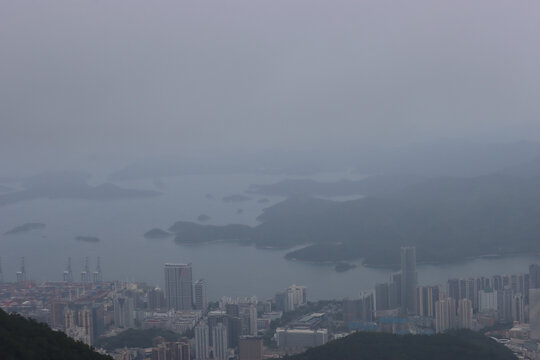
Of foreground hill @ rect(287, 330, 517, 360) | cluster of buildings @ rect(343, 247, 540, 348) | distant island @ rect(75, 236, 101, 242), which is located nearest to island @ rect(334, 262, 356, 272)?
cluster of buildings @ rect(343, 247, 540, 348)

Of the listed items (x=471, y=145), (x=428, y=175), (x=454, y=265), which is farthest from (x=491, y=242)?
(x=471, y=145)

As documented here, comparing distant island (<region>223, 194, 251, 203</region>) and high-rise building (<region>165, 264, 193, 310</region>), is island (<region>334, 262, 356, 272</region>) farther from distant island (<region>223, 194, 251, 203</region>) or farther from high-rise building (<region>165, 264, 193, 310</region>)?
distant island (<region>223, 194, 251, 203</region>)

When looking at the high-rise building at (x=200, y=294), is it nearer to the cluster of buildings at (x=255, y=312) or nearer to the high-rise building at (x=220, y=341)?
the cluster of buildings at (x=255, y=312)

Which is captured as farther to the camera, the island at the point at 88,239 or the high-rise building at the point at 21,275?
the island at the point at 88,239

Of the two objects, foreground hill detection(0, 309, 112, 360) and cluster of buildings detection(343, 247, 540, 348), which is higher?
foreground hill detection(0, 309, 112, 360)

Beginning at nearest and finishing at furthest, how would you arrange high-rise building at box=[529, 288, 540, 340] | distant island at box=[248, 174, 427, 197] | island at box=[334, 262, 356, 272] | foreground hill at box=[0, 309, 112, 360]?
foreground hill at box=[0, 309, 112, 360] → high-rise building at box=[529, 288, 540, 340] → island at box=[334, 262, 356, 272] → distant island at box=[248, 174, 427, 197]

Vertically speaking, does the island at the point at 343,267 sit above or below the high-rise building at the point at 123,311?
below

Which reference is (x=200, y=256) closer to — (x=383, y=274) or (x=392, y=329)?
(x=383, y=274)

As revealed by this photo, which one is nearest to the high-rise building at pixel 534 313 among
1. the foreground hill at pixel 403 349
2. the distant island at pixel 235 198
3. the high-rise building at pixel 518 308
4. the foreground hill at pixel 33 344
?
the high-rise building at pixel 518 308
